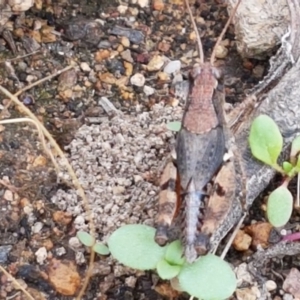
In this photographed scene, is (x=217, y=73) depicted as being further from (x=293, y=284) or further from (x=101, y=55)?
(x=293, y=284)

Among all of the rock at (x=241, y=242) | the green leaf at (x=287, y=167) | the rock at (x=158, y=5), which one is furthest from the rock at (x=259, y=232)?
the rock at (x=158, y=5)

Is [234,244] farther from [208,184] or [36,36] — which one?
[36,36]

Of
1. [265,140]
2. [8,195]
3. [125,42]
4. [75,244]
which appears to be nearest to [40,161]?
[8,195]

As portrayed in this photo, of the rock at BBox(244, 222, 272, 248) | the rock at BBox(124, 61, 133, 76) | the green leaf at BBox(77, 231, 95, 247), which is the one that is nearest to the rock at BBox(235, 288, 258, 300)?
the rock at BBox(244, 222, 272, 248)

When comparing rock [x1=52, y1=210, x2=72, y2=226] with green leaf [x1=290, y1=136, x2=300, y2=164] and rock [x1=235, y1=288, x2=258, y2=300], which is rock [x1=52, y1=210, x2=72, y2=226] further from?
green leaf [x1=290, y1=136, x2=300, y2=164]

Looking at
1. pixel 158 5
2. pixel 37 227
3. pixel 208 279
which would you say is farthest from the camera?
pixel 158 5

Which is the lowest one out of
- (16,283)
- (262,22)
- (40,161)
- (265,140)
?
(16,283)

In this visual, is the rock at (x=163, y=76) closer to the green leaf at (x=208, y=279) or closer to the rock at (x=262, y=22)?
the rock at (x=262, y=22)
